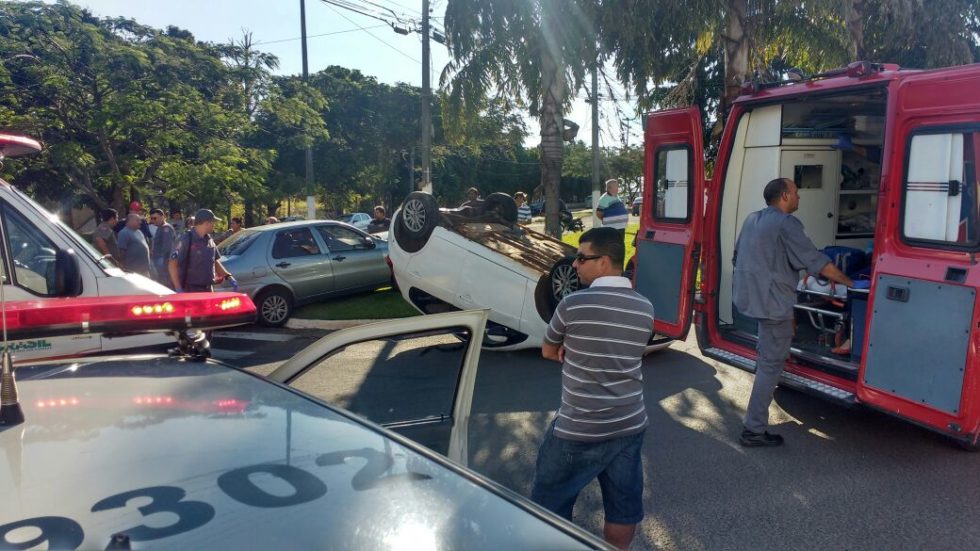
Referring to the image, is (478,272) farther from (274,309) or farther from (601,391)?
(601,391)

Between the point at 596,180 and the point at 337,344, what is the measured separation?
674 inches

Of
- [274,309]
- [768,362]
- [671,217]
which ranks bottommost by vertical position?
[274,309]

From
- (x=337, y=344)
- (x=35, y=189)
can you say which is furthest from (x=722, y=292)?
(x=35, y=189)

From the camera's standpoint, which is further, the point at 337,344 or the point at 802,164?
the point at 802,164

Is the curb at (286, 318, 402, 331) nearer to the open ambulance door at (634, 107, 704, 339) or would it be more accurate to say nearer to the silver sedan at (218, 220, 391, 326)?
the silver sedan at (218, 220, 391, 326)

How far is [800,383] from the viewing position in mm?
5477

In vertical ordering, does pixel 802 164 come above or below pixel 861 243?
above

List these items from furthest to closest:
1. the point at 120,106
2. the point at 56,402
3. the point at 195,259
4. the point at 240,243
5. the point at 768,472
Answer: the point at 120,106, the point at 240,243, the point at 195,259, the point at 768,472, the point at 56,402

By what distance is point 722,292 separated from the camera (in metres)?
6.86

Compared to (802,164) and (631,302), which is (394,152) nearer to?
(802,164)

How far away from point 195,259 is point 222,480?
6.94 m

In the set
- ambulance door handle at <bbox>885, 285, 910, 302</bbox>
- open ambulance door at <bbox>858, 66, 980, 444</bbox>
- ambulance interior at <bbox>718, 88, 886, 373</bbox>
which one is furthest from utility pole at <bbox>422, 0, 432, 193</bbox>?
ambulance door handle at <bbox>885, 285, 910, 302</bbox>

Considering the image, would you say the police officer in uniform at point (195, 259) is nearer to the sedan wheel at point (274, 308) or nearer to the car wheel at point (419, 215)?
the car wheel at point (419, 215)

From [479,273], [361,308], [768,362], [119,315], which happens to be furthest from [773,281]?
[361,308]
